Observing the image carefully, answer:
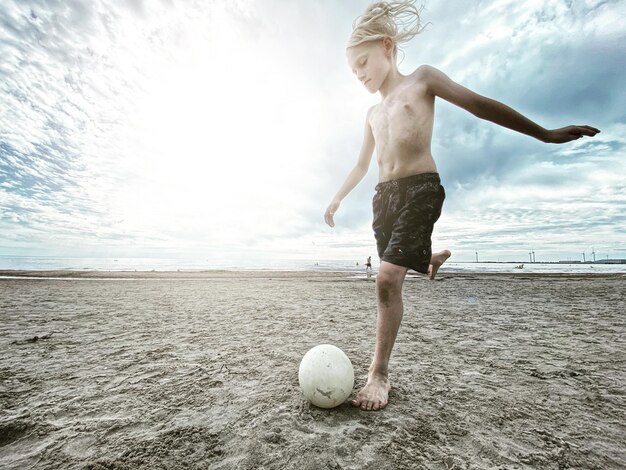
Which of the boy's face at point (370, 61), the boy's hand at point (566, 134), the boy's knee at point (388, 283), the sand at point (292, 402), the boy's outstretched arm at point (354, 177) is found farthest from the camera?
the boy's outstretched arm at point (354, 177)

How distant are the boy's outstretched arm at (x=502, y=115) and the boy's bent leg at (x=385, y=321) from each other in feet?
4.15

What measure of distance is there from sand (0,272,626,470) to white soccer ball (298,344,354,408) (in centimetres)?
9

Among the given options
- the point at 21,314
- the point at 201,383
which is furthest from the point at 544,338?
the point at 21,314

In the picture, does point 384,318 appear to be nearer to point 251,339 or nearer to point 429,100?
→ point 429,100

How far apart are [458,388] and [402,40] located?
3.09 metres

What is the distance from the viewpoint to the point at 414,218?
7.35ft

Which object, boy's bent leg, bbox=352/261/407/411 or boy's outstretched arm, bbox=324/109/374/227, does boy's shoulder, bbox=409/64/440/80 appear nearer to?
boy's outstretched arm, bbox=324/109/374/227

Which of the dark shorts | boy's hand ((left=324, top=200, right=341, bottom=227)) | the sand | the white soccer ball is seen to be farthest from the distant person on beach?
boy's hand ((left=324, top=200, right=341, bottom=227))

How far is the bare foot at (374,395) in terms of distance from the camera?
2.05 meters

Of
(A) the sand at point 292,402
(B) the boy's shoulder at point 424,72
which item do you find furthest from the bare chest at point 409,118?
(A) the sand at point 292,402

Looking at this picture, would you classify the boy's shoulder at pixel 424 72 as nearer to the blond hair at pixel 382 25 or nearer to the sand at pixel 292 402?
the blond hair at pixel 382 25

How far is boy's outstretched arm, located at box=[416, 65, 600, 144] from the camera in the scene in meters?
2.03

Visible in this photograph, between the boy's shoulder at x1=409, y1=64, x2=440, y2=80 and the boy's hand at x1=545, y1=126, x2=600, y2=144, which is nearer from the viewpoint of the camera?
the boy's hand at x1=545, y1=126, x2=600, y2=144

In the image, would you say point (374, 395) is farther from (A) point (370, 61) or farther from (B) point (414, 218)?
(A) point (370, 61)
